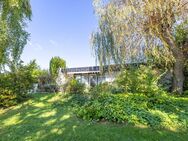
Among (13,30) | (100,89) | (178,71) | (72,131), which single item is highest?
(13,30)

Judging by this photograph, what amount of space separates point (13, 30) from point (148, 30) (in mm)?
7031

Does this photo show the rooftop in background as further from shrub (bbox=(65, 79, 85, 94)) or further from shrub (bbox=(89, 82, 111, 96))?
shrub (bbox=(89, 82, 111, 96))

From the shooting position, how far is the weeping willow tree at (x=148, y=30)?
12719mm

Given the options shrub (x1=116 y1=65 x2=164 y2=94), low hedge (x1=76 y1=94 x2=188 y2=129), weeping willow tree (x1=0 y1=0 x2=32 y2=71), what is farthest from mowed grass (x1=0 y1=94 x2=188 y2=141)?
weeping willow tree (x1=0 y1=0 x2=32 y2=71)

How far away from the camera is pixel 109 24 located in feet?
46.1

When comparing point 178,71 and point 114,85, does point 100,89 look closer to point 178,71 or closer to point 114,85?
point 114,85

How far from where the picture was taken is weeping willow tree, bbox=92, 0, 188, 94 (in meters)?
12.7

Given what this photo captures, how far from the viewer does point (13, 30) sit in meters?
12.2

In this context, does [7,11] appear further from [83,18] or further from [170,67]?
[170,67]

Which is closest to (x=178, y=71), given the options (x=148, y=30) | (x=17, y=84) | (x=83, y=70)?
(x=148, y=30)

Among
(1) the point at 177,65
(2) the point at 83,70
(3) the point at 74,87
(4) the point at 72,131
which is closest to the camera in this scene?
(4) the point at 72,131

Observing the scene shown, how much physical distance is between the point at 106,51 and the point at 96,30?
1457 millimetres

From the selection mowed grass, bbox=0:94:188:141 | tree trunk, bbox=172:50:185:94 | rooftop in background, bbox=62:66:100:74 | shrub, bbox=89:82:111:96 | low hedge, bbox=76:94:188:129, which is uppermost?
rooftop in background, bbox=62:66:100:74

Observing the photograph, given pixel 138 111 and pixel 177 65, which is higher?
pixel 177 65
